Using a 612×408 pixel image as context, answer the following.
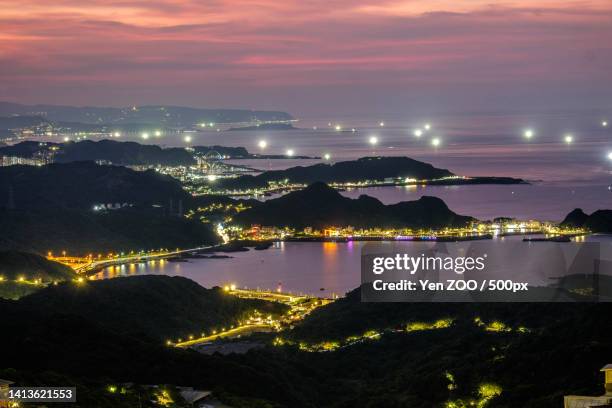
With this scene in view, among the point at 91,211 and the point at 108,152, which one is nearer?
the point at 91,211

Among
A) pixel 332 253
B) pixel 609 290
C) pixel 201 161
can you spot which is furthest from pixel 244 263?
pixel 201 161

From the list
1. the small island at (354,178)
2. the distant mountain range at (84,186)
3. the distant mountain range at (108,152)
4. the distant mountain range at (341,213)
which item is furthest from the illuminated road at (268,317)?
the distant mountain range at (108,152)

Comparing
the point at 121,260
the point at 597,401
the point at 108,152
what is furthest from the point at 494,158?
the point at 597,401

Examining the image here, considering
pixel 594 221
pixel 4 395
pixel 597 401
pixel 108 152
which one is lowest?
pixel 4 395

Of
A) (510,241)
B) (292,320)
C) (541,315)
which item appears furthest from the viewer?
(510,241)

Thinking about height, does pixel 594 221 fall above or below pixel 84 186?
below

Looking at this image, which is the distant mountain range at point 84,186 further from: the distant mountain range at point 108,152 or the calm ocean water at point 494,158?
the distant mountain range at point 108,152

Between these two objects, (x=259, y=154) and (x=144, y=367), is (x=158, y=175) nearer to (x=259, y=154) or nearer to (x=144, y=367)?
(x=259, y=154)

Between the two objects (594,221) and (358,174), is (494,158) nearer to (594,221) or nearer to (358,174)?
(358,174)
